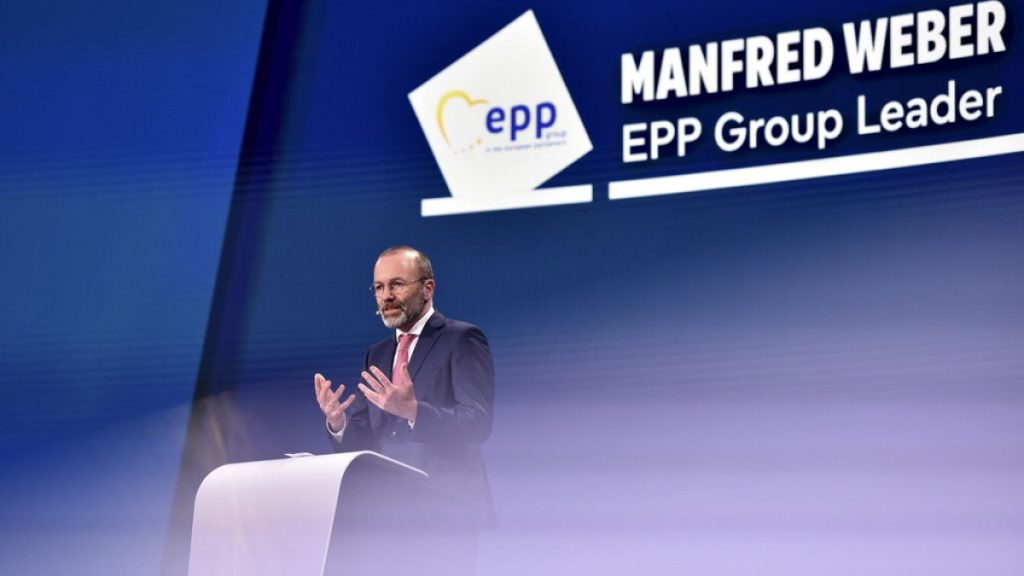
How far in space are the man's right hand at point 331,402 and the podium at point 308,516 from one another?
0.83ft

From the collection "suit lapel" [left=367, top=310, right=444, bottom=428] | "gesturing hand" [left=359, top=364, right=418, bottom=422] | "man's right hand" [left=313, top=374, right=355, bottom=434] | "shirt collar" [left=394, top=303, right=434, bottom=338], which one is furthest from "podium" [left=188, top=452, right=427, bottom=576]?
"shirt collar" [left=394, top=303, right=434, bottom=338]

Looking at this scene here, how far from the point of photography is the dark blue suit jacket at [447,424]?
3191 millimetres

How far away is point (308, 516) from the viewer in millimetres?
2846

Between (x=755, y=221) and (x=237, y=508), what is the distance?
2.09 meters

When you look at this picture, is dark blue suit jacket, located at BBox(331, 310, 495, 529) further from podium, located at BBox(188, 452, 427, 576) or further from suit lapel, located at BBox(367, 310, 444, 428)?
podium, located at BBox(188, 452, 427, 576)

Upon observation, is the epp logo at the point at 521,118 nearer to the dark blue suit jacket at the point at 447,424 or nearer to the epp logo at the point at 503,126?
the epp logo at the point at 503,126

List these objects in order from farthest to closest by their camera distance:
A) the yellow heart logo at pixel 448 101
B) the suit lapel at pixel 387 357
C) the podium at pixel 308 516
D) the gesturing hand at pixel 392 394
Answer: the yellow heart logo at pixel 448 101
the suit lapel at pixel 387 357
the gesturing hand at pixel 392 394
the podium at pixel 308 516

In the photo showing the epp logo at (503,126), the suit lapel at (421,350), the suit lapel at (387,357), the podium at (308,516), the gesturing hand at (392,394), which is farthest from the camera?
the epp logo at (503,126)

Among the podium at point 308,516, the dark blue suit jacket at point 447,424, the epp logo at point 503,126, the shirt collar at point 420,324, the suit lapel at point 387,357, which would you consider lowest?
the podium at point 308,516

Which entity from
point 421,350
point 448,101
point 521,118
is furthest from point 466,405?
point 448,101

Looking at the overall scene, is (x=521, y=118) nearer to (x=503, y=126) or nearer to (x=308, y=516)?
(x=503, y=126)

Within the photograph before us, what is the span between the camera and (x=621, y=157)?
15.1 feet

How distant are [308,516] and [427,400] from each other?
635mm

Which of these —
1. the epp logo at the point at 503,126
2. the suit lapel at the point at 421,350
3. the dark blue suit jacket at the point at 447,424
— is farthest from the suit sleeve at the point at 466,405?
Result: the epp logo at the point at 503,126
